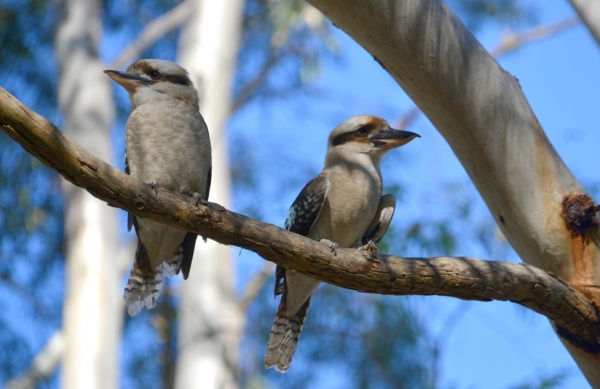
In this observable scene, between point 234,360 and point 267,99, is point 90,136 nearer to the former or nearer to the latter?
point 234,360

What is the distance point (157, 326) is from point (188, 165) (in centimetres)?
664

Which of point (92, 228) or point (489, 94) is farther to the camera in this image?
point (92, 228)

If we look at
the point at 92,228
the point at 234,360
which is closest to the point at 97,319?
the point at 92,228

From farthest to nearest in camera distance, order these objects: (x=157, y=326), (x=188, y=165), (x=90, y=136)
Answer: (x=157, y=326) → (x=90, y=136) → (x=188, y=165)

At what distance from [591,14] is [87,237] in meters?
4.87

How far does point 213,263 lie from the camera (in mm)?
7836

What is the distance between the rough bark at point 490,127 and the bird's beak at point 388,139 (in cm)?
75

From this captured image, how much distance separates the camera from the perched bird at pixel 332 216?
3684 mm

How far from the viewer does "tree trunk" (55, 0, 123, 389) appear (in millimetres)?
6676

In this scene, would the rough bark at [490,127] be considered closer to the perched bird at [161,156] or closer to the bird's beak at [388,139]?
the bird's beak at [388,139]

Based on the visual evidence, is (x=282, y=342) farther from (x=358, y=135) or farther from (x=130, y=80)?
(x=130, y=80)

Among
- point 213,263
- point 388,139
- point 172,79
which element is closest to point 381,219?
point 388,139

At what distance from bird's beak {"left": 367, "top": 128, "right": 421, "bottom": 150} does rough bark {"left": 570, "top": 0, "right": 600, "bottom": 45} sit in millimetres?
960

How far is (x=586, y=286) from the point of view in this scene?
10.3ft
